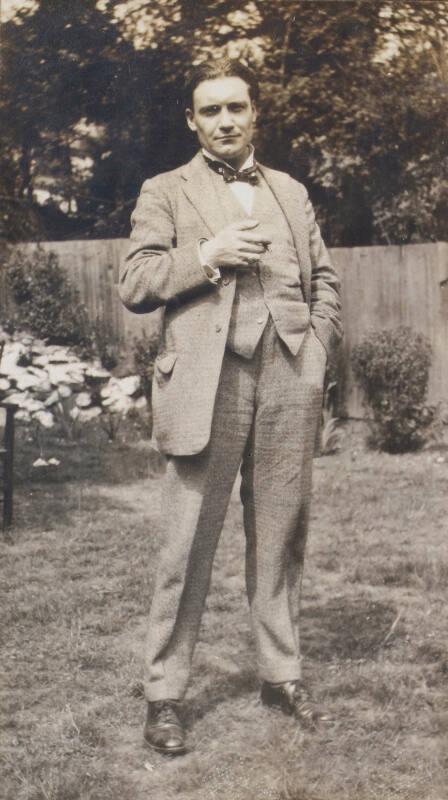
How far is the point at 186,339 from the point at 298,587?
34.7 inches

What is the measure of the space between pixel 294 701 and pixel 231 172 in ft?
5.32

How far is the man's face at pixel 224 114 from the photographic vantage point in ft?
8.77

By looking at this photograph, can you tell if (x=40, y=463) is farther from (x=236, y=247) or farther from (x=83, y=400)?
(x=236, y=247)

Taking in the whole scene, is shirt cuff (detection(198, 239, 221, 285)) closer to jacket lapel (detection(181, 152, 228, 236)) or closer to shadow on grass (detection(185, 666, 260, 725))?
jacket lapel (detection(181, 152, 228, 236))

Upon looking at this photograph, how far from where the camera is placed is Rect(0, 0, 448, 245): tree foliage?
27.3 feet

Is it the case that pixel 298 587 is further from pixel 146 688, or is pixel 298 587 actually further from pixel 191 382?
pixel 191 382

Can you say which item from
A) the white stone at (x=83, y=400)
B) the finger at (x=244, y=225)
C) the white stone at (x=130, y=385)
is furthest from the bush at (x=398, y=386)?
the finger at (x=244, y=225)

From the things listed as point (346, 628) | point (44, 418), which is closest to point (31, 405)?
point (44, 418)

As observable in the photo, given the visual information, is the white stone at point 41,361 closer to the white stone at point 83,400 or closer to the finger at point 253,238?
the white stone at point 83,400

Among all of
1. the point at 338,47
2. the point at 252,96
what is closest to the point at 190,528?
the point at 252,96

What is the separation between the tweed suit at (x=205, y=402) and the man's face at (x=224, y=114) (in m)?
0.09

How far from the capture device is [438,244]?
7.77 metres

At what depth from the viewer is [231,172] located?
2744 millimetres

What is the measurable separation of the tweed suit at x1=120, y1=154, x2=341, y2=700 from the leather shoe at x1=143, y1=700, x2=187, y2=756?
3 centimetres
